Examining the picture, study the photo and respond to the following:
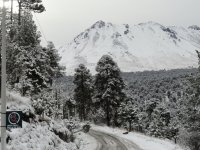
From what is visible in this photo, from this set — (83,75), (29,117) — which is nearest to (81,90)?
(83,75)

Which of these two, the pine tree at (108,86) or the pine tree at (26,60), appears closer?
the pine tree at (26,60)

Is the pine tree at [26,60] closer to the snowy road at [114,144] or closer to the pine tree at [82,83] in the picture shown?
the snowy road at [114,144]

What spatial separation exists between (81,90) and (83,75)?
2.97 metres

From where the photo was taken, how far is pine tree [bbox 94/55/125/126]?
6531cm

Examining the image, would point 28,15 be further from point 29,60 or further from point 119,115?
point 119,115

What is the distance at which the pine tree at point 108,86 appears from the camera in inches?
2571

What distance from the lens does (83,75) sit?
77125 millimetres

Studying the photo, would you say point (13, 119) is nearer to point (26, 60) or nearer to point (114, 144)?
point (26, 60)

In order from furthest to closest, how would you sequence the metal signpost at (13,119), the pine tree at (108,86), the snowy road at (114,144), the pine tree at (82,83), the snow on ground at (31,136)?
the pine tree at (82,83), the pine tree at (108,86), the snowy road at (114,144), the snow on ground at (31,136), the metal signpost at (13,119)

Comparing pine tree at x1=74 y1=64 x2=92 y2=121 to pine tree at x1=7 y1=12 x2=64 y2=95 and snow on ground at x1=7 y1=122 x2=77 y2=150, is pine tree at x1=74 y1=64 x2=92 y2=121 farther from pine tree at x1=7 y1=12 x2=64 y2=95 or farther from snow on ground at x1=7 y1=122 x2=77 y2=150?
snow on ground at x1=7 y1=122 x2=77 y2=150

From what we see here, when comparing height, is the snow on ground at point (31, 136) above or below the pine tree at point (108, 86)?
below

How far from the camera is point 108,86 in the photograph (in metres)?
65.3

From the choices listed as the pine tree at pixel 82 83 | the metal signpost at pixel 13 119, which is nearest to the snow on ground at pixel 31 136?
the metal signpost at pixel 13 119

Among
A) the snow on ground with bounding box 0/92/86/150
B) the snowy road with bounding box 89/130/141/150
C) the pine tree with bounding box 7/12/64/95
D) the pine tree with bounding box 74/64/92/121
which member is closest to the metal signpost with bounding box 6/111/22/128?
the snow on ground with bounding box 0/92/86/150
